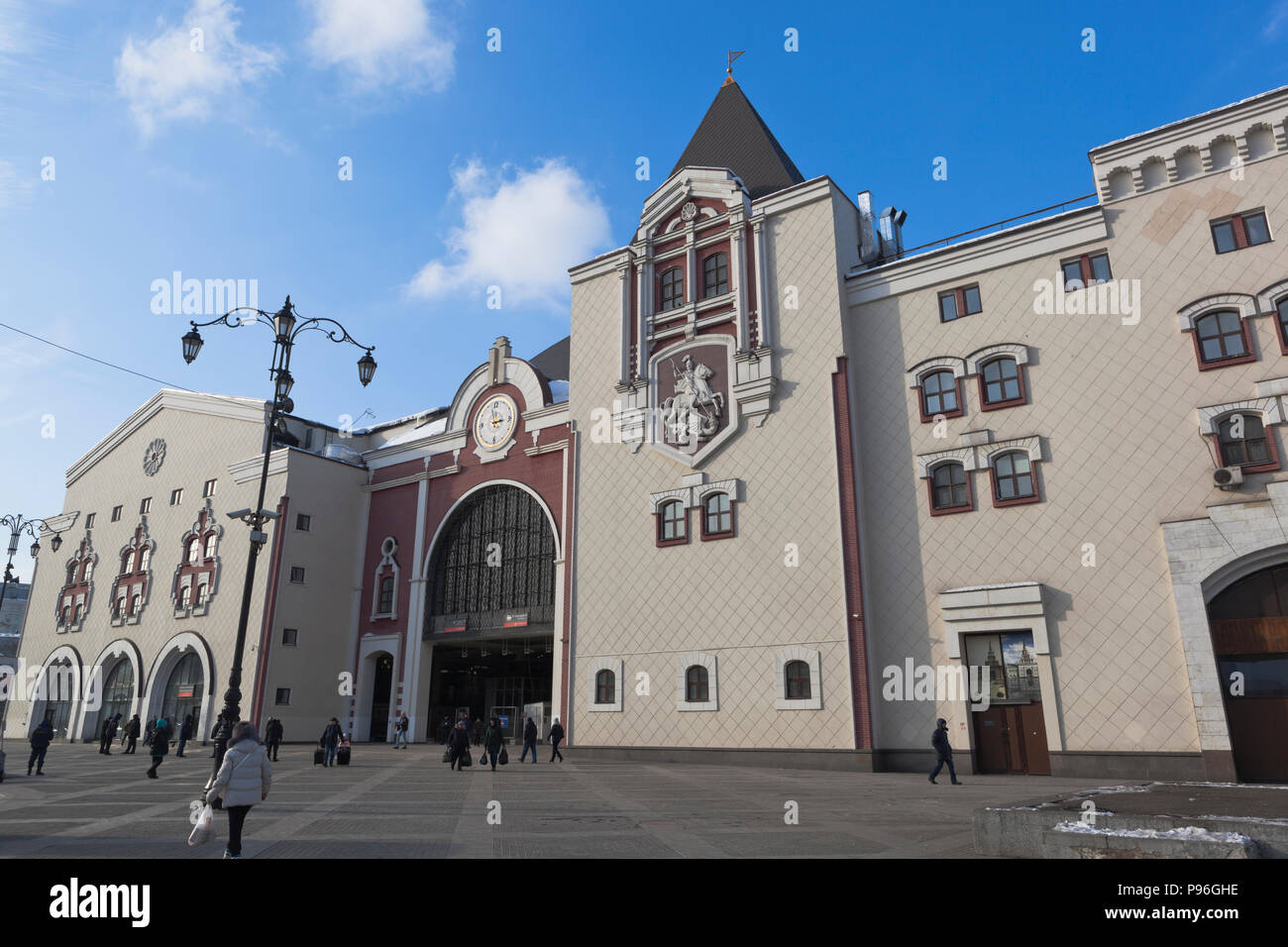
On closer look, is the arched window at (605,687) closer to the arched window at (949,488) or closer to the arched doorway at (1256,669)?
the arched window at (949,488)

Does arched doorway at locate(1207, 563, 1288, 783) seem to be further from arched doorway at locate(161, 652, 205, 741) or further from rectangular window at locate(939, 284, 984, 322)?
arched doorway at locate(161, 652, 205, 741)

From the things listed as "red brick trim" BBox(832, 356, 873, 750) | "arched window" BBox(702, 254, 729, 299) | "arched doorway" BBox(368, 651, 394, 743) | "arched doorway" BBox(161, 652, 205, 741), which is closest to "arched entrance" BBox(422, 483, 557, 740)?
"arched doorway" BBox(368, 651, 394, 743)

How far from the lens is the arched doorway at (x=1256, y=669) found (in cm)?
1845

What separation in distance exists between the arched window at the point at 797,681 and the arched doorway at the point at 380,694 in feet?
70.1

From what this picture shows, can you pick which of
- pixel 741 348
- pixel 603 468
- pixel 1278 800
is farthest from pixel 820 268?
pixel 1278 800

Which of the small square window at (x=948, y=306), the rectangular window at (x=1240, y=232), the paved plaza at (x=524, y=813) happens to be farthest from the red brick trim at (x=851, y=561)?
the rectangular window at (x=1240, y=232)

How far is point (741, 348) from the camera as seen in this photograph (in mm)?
27797

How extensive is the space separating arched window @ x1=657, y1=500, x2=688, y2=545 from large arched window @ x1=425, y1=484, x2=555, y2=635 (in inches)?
296

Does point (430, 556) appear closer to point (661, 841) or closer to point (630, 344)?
point (630, 344)

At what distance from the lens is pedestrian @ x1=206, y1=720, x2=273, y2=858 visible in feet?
29.3

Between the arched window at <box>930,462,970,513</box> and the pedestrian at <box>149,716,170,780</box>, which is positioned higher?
the arched window at <box>930,462,970,513</box>

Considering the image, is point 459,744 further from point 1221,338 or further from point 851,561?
point 1221,338
